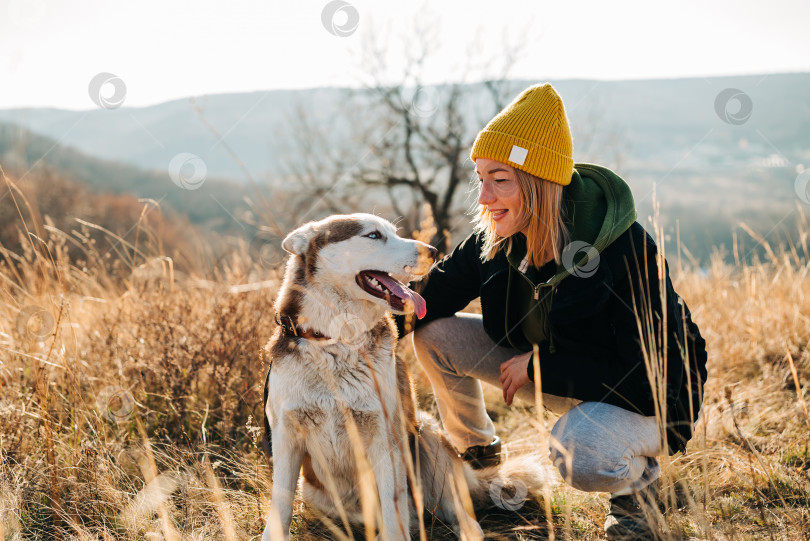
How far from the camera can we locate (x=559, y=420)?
8.43ft

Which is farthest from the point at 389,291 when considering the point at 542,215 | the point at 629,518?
the point at 629,518

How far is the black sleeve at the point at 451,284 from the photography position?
122 inches

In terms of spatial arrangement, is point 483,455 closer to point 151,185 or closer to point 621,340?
point 621,340

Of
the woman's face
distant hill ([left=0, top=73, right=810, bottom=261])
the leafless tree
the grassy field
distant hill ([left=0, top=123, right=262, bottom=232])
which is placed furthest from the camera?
distant hill ([left=0, top=123, right=262, bottom=232])

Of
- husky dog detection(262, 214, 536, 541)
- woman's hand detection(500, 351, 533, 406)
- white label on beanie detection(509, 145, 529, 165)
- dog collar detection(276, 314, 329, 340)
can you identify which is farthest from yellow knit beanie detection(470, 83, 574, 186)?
dog collar detection(276, 314, 329, 340)

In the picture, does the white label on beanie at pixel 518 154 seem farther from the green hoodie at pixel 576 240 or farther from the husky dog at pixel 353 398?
the husky dog at pixel 353 398

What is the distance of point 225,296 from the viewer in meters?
3.82

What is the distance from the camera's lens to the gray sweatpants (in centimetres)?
238

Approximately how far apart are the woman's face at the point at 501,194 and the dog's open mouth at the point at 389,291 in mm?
563

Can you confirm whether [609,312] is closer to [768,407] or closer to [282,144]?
[768,407]

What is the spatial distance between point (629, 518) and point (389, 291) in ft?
4.96

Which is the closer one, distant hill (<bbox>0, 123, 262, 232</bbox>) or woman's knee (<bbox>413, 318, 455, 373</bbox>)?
woman's knee (<bbox>413, 318, 455, 373</bbox>)

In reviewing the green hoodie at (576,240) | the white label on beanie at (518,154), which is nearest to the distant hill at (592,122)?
the white label on beanie at (518,154)

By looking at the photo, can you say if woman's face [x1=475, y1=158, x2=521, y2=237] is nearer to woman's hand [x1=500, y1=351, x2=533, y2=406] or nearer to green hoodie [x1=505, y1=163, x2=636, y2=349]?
green hoodie [x1=505, y1=163, x2=636, y2=349]
